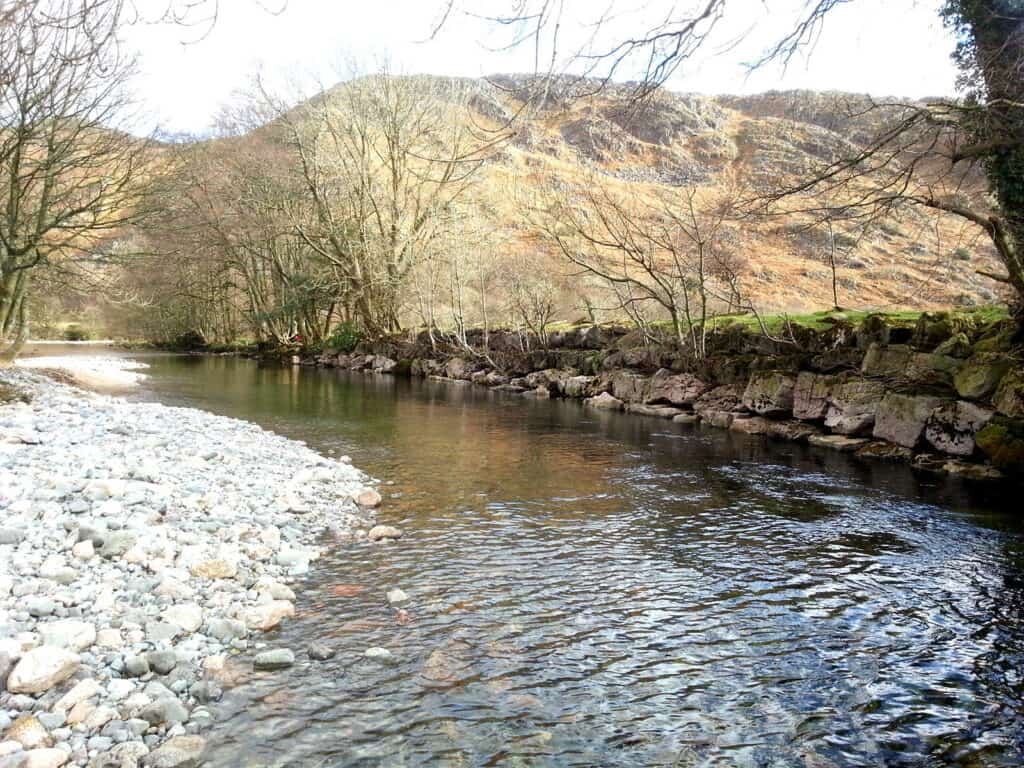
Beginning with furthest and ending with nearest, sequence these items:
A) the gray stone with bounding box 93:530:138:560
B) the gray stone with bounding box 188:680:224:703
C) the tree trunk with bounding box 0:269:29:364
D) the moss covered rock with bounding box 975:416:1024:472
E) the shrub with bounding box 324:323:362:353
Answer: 1. the shrub with bounding box 324:323:362:353
2. the tree trunk with bounding box 0:269:29:364
3. the moss covered rock with bounding box 975:416:1024:472
4. the gray stone with bounding box 93:530:138:560
5. the gray stone with bounding box 188:680:224:703

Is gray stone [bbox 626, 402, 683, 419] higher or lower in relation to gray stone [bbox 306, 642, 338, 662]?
higher

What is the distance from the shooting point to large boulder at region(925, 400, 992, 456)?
10.2 m

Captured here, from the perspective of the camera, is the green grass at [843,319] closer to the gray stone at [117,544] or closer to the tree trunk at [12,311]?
the gray stone at [117,544]


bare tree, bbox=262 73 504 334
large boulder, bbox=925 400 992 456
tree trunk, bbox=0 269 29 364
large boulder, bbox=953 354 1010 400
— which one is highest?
bare tree, bbox=262 73 504 334

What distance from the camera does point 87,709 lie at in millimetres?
3105

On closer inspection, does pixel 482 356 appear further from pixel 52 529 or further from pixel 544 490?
pixel 52 529

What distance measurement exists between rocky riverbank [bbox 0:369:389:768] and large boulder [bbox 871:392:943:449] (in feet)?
29.0

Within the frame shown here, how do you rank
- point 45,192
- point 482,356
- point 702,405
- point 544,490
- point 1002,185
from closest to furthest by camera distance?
point 544,490
point 1002,185
point 45,192
point 702,405
point 482,356

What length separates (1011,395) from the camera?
9.76 meters

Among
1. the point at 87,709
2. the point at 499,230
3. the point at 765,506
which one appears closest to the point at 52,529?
the point at 87,709

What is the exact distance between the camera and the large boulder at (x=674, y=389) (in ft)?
53.6

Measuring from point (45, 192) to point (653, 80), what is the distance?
13799 mm

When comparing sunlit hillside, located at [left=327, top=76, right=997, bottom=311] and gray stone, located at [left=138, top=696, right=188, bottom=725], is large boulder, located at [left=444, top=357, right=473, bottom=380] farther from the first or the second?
gray stone, located at [left=138, top=696, right=188, bottom=725]

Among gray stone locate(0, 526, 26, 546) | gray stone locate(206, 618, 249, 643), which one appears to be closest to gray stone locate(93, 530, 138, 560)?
gray stone locate(0, 526, 26, 546)
